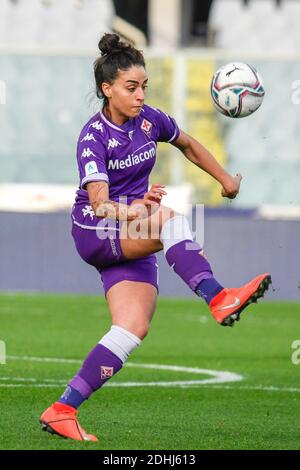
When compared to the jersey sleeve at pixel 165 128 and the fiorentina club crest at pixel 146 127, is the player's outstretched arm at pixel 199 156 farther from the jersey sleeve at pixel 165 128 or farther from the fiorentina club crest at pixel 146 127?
the fiorentina club crest at pixel 146 127

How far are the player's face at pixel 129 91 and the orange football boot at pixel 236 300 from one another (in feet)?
3.62

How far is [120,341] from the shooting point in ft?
20.9

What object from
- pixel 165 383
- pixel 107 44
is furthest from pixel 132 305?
pixel 165 383

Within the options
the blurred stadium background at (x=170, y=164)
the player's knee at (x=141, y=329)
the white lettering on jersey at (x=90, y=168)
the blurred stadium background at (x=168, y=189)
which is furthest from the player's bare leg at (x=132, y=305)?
the blurred stadium background at (x=170, y=164)

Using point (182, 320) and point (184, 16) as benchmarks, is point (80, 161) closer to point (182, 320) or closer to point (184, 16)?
point (182, 320)

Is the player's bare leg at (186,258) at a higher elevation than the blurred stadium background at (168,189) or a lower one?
higher

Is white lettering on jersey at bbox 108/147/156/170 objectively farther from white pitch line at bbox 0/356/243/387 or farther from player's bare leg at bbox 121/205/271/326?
white pitch line at bbox 0/356/243/387

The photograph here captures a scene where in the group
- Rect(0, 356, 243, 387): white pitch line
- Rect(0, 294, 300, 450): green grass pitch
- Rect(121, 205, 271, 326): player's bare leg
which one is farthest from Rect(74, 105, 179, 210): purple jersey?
Rect(0, 356, 243, 387): white pitch line

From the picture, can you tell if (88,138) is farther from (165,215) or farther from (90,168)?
(165,215)

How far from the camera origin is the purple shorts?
6453 millimetres

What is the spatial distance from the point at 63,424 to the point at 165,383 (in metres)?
2.95

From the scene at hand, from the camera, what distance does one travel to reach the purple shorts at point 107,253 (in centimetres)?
645

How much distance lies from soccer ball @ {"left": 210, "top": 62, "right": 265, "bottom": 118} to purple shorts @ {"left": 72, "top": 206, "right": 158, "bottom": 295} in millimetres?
1036
